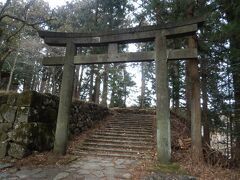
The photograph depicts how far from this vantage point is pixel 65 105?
6.25 metres

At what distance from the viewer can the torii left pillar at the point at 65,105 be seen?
6117mm

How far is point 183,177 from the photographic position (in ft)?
14.4

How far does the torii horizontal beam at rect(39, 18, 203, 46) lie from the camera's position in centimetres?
550

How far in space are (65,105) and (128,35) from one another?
2668 millimetres

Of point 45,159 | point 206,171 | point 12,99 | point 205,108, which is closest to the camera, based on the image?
point 206,171

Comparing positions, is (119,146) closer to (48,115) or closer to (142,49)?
(48,115)

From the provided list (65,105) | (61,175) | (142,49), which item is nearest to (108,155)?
(65,105)

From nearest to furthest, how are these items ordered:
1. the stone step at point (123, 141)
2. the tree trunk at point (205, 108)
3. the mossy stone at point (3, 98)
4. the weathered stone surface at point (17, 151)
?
the weathered stone surface at point (17, 151) < the mossy stone at point (3, 98) < the stone step at point (123, 141) < the tree trunk at point (205, 108)

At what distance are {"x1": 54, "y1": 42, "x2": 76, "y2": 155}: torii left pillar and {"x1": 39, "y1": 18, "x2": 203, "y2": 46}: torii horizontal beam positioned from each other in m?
0.28

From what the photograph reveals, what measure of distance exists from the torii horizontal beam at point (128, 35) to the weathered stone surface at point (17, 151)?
3118 mm

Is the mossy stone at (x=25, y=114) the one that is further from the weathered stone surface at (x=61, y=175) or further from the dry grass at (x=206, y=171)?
the dry grass at (x=206, y=171)

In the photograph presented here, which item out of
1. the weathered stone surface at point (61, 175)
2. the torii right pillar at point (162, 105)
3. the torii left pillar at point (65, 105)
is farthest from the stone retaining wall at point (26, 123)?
the torii right pillar at point (162, 105)

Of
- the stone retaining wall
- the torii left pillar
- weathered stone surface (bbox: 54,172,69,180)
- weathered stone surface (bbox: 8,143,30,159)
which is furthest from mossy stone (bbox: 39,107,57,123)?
weathered stone surface (bbox: 54,172,69,180)

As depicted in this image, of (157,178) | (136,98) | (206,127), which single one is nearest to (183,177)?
(157,178)
